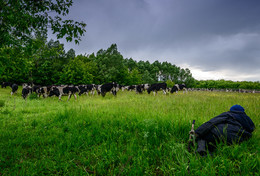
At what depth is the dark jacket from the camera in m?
2.80

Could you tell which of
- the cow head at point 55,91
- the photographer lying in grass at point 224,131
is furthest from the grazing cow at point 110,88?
the photographer lying in grass at point 224,131

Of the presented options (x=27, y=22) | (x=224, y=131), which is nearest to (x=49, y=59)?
(x=27, y=22)

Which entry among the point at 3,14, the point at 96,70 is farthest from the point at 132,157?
the point at 96,70

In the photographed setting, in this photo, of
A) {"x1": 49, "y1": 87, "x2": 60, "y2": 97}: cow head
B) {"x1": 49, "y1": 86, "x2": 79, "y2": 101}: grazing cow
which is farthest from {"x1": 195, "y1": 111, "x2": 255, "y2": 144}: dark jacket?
{"x1": 49, "y1": 87, "x2": 60, "y2": 97}: cow head

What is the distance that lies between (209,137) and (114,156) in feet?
7.52

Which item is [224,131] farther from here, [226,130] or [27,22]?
[27,22]

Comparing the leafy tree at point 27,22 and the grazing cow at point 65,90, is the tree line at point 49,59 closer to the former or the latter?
the leafy tree at point 27,22

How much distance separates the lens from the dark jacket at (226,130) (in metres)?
2.80

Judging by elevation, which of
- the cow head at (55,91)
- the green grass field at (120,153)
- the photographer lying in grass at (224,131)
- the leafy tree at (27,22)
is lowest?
the green grass field at (120,153)

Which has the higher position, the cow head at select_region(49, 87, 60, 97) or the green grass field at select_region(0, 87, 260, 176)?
the cow head at select_region(49, 87, 60, 97)

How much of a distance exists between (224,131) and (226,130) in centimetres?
6

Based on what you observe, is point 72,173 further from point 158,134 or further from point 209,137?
point 209,137

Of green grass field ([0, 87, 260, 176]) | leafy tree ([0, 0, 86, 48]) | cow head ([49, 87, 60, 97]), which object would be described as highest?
leafy tree ([0, 0, 86, 48])

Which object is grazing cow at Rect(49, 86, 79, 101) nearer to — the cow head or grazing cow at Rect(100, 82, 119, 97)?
the cow head
